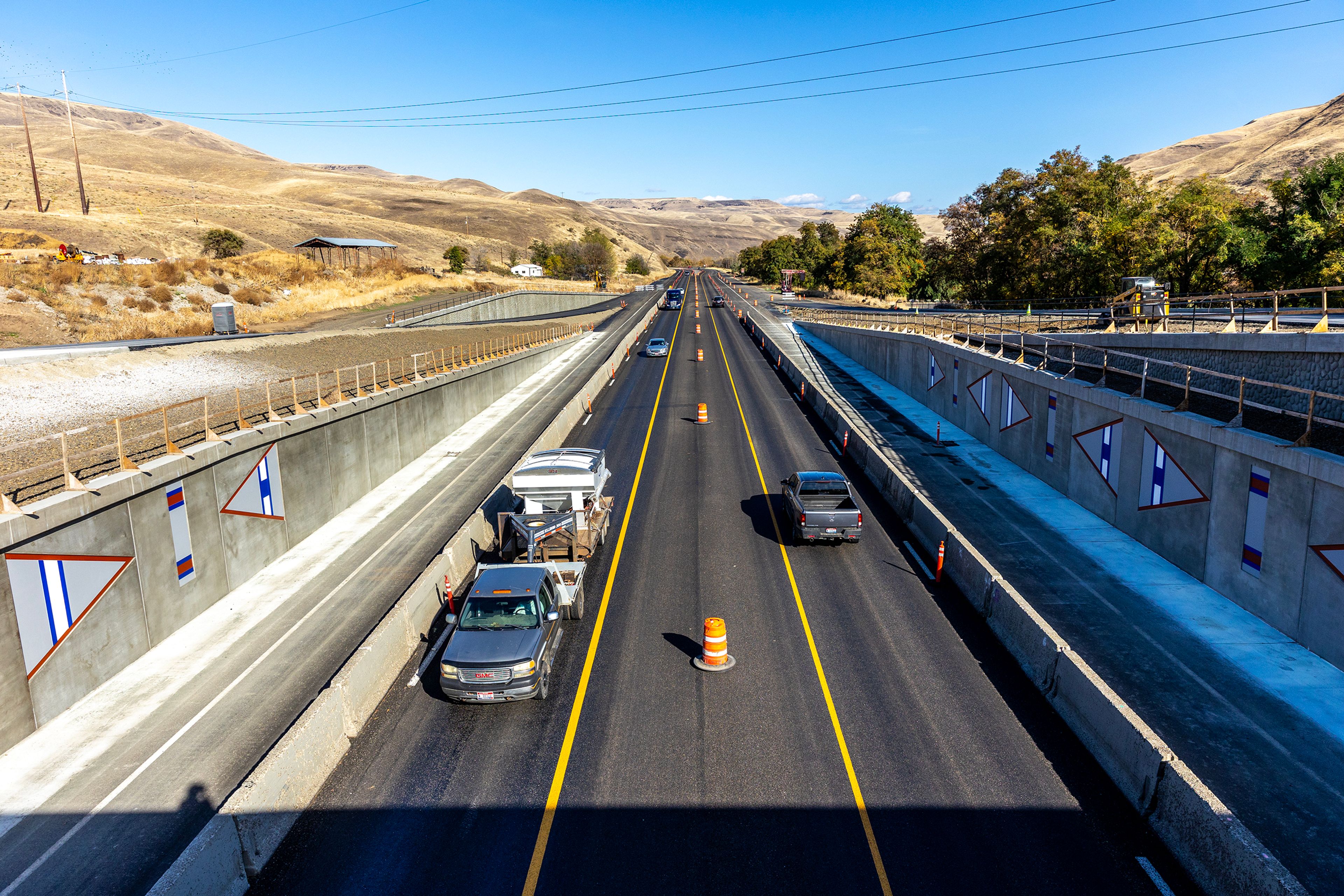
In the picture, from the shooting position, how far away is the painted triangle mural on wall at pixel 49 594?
12.9 m

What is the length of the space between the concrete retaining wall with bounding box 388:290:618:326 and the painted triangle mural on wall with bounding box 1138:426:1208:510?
56175 millimetres

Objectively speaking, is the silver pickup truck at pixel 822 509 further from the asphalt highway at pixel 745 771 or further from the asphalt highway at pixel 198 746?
the asphalt highway at pixel 198 746

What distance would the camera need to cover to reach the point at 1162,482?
63.7ft

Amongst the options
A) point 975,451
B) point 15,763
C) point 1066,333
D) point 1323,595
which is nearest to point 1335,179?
point 1066,333

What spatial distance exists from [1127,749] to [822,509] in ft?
33.8

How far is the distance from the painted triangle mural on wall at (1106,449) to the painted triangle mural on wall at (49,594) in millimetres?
25609

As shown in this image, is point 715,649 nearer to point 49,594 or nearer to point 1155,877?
point 1155,877

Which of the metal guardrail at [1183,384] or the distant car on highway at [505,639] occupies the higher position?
the metal guardrail at [1183,384]

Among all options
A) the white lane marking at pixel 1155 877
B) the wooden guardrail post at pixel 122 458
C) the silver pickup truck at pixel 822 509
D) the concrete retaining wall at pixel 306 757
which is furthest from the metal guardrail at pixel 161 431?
the white lane marking at pixel 1155 877

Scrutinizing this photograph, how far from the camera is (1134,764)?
32.7 ft

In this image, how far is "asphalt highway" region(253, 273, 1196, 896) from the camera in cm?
898

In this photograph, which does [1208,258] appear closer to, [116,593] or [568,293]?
[116,593]

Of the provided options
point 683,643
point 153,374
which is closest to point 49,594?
point 683,643

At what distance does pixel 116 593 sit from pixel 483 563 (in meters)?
7.79
